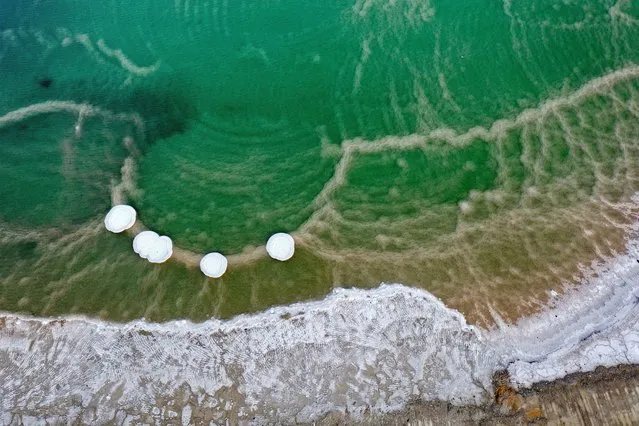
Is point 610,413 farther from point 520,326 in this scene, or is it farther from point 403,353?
point 403,353

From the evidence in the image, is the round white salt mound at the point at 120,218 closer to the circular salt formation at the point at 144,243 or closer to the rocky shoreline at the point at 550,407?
the circular salt formation at the point at 144,243

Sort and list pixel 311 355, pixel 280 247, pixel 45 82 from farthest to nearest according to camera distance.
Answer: pixel 45 82, pixel 280 247, pixel 311 355

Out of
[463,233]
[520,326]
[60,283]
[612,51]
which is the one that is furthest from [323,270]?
[612,51]

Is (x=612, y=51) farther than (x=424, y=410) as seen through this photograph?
Yes

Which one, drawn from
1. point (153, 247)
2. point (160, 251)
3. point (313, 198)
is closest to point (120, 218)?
point (153, 247)

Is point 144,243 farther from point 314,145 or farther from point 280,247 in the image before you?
point 314,145

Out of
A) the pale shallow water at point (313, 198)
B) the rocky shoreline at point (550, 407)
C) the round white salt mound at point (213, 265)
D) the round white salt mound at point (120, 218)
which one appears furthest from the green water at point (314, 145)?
the rocky shoreline at point (550, 407)
